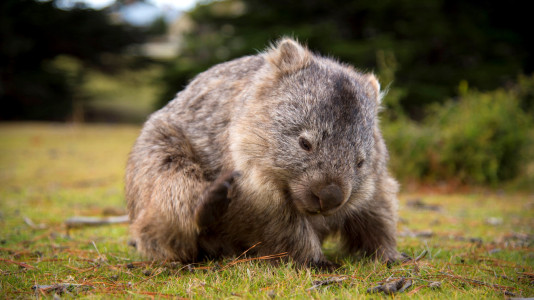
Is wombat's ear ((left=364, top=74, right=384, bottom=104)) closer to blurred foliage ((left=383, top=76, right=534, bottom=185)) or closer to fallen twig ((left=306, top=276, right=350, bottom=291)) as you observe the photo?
fallen twig ((left=306, top=276, right=350, bottom=291))

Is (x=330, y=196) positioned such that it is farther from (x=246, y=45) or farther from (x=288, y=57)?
(x=246, y=45)

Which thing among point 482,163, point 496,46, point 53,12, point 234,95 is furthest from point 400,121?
point 53,12

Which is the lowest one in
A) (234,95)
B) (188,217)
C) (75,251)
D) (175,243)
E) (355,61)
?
(75,251)

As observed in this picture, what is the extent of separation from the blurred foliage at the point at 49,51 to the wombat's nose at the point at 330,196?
23.7 m

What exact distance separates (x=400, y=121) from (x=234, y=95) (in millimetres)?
7026

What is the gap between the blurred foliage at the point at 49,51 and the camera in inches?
917

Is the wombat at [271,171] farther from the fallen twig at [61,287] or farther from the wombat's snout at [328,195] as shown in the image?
the fallen twig at [61,287]

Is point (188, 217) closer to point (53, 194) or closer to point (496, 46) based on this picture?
point (53, 194)

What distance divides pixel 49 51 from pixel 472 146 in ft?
80.0

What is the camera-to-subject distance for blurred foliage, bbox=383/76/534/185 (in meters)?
9.49

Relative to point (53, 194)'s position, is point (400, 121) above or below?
above

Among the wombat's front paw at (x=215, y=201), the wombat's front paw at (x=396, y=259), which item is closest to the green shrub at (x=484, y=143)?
the wombat's front paw at (x=396, y=259)

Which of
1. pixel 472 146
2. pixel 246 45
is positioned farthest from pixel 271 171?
pixel 246 45

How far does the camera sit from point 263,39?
60.0ft
